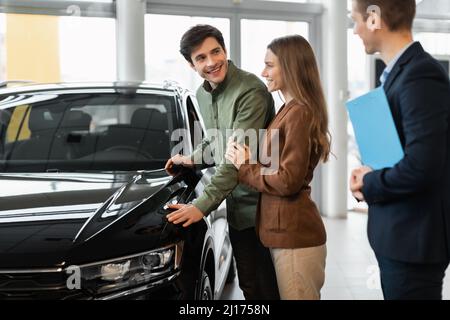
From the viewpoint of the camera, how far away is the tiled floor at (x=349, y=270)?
10.5 ft

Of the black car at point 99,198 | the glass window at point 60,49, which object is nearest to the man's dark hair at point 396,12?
the black car at point 99,198

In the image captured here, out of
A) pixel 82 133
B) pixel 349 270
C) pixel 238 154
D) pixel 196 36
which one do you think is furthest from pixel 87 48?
pixel 238 154

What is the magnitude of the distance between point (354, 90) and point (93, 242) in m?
4.95

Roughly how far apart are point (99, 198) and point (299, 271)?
74 cm

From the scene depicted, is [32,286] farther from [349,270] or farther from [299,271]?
[349,270]

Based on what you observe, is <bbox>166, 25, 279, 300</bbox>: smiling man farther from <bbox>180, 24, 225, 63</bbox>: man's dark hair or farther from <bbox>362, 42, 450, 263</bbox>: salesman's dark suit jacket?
<bbox>362, 42, 450, 263</bbox>: salesman's dark suit jacket

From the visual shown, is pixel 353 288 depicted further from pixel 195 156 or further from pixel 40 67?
pixel 40 67

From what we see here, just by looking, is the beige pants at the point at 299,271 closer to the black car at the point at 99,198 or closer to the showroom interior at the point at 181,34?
the black car at the point at 99,198

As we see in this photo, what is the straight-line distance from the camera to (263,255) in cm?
186

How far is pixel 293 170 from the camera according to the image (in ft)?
5.01

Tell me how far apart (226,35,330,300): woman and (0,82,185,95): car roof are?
1167 mm

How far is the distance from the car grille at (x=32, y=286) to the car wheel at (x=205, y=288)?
1.81ft

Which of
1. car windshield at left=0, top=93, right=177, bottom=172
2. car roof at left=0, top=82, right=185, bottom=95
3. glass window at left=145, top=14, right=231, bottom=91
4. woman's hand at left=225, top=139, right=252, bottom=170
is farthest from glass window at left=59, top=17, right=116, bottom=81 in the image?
woman's hand at left=225, top=139, right=252, bottom=170

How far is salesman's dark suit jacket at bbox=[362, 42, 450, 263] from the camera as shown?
1.12 m
